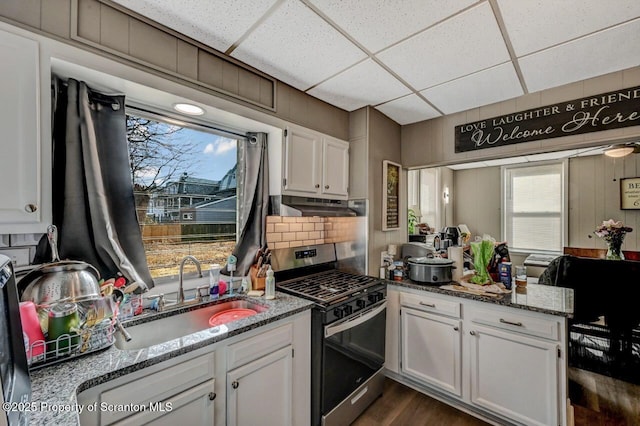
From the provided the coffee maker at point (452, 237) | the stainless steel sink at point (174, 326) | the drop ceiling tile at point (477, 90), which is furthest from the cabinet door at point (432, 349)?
the drop ceiling tile at point (477, 90)

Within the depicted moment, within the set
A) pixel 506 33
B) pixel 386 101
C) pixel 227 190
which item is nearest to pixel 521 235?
pixel 386 101

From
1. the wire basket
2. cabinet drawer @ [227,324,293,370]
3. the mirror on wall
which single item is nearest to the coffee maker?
the mirror on wall

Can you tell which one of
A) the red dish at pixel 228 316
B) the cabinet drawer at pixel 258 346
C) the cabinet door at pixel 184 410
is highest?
the red dish at pixel 228 316

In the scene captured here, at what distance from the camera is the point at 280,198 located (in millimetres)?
2102

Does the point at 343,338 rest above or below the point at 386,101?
below

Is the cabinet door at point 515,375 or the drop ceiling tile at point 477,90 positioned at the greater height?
the drop ceiling tile at point 477,90

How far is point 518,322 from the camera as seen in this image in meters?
1.84

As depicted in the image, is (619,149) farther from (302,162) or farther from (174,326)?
(174,326)

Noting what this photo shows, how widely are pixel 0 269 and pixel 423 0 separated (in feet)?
5.75

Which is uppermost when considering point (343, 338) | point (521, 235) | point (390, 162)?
point (390, 162)

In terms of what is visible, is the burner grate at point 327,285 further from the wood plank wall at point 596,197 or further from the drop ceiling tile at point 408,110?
the wood plank wall at point 596,197

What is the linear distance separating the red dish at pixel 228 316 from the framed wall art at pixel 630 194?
495cm

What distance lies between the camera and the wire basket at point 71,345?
3.29 ft

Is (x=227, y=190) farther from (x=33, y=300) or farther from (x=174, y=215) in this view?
(x=33, y=300)
